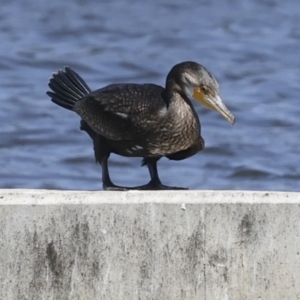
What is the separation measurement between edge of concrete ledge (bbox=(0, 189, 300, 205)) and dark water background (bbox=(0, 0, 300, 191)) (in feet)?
13.4

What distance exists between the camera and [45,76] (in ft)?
41.4

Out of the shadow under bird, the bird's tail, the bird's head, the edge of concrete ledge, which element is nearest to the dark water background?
the bird's tail

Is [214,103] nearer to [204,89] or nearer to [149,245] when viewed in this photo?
[204,89]

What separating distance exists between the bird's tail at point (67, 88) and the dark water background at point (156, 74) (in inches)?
85.0

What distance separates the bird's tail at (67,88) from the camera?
22.6 ft

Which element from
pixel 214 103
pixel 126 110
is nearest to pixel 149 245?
pixel 214 103

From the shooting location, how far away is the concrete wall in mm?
4852

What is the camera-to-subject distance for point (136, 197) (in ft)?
16.1

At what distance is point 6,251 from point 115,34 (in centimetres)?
995

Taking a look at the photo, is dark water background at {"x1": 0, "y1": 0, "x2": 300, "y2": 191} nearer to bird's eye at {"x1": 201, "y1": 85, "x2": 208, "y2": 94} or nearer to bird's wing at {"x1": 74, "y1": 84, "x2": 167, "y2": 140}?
bird's wing at {"x1": 74, "y1": 84, "x2": 167, "y2": 140}

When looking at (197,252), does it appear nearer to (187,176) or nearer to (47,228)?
(47,228)

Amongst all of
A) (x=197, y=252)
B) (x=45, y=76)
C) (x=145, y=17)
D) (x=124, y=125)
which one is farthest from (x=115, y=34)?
(x=197, y=252)

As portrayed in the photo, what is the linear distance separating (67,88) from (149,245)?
2.21 metres

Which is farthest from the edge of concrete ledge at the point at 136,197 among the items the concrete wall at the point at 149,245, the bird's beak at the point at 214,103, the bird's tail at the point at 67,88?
the bird's tail at the point at 67,88
